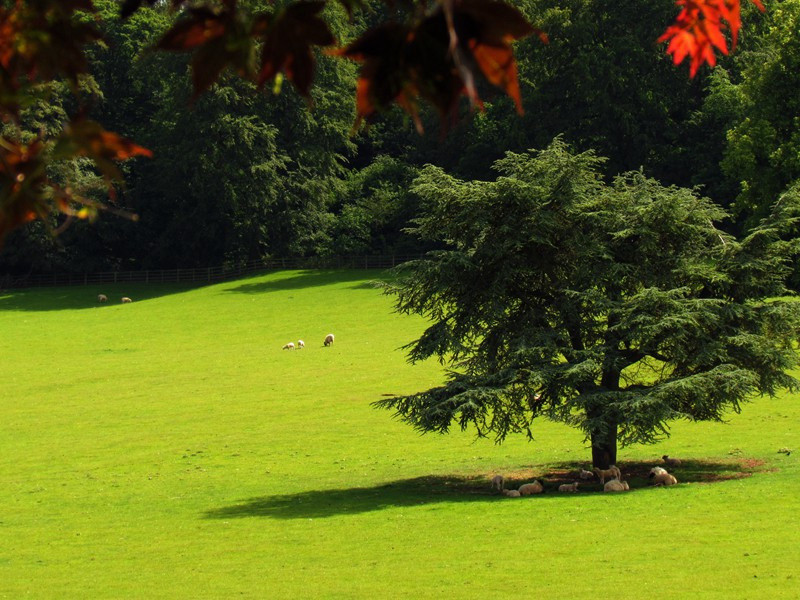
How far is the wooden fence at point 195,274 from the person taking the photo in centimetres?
5844

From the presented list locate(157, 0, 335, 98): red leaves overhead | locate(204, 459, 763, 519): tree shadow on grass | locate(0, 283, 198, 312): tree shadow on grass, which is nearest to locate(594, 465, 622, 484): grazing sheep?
locate(204, 459, 763, 519): tree shadow on grass

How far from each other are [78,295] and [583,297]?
4081cm

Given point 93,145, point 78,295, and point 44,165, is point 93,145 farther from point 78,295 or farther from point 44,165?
point 78,295

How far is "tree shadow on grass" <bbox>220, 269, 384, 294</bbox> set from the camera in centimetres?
5300

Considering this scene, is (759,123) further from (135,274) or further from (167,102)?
(135,274)

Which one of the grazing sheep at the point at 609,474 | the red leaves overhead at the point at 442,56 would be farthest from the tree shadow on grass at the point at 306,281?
the red leaves overhead at the point at 442,56

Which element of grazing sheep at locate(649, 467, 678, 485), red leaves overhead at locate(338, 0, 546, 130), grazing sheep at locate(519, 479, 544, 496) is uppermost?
red leaves overhead at locate(338, 0, 546, 130)

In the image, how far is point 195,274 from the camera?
2335 inches

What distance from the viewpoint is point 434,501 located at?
19297 mm

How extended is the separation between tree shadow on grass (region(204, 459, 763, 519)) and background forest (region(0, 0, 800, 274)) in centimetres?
2912

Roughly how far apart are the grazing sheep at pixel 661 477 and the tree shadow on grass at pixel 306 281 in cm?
3252

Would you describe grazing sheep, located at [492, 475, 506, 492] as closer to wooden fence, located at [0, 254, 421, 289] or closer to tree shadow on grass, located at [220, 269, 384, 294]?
tree shadow on grass, located at [220, 269, 384, 294]

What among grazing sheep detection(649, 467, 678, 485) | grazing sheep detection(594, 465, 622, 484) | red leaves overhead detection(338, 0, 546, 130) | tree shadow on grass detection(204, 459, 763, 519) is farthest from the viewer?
grazing sheep detection(594, 465, 622, 484)

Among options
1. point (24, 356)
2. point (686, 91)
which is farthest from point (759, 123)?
point (24, 356)
